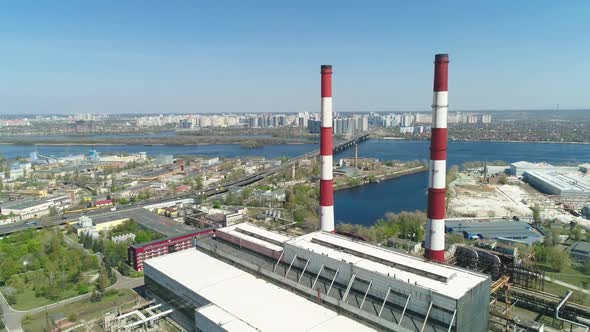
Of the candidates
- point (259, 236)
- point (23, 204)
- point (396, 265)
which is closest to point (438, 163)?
point (396, 265)

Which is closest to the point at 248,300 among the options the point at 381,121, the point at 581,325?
the point at 581,325

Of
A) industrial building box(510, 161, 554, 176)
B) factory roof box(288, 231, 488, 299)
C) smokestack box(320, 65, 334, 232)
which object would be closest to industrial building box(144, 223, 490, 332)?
factory roof box(288, 231, 488, 299)

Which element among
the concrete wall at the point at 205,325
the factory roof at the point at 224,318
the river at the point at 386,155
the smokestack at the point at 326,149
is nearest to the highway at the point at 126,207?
the river at the point at 386,155

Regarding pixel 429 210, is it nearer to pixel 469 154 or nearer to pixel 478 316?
pixel 478 316

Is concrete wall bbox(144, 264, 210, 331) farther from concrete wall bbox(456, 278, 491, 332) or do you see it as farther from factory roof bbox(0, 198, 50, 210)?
factory roof bbox(0, 198, 50, 210)

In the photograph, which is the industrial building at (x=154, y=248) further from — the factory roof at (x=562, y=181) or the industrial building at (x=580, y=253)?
the factory roof at (x=562, y=181)

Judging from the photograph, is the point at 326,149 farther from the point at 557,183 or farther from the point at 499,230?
the point at 557,183
